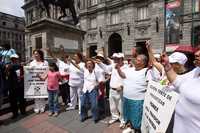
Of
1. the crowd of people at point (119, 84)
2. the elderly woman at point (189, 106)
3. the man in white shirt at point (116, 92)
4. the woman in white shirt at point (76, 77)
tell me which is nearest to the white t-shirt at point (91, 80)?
the crowd of people at point (119, 84)

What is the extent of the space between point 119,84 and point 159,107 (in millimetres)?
2257

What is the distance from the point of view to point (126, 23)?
30.0 metres

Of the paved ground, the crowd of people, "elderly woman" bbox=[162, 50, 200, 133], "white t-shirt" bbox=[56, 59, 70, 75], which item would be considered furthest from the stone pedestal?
"elderly woman" bbox=[162, 50, 200, 133]

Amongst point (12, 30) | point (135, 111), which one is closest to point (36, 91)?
point (135, 111)

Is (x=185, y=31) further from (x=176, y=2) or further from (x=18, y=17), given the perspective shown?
(x=18, y=17)

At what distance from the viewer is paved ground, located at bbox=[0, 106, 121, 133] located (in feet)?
16.8

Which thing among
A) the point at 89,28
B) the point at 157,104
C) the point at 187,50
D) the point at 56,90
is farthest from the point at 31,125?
the point at 89,28

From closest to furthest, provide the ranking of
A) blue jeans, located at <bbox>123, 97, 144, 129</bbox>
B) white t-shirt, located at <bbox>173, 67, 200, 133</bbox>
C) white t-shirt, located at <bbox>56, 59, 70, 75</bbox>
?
1. white t-shirt, located at <bbox>173, 67, 200, 133</bbox>
2. blue jeans, located at <bbox>123, 97, 144, 129</bbox>
3. white t-shirt, located at <bbox>56, 59, 70, 75</bbox>

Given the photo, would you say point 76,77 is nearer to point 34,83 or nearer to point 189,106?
point 34,83

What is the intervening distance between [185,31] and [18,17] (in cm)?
6726

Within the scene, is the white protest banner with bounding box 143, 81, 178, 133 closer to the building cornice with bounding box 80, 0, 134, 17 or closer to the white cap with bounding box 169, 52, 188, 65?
the white cap with bounding box 169, 52, 188, 65

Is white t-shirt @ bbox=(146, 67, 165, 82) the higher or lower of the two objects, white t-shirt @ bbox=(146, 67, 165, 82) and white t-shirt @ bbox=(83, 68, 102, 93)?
the higher

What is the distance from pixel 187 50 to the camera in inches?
128

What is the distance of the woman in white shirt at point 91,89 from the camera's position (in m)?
5.56
